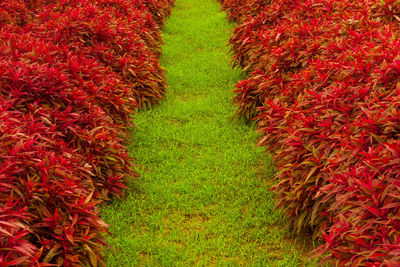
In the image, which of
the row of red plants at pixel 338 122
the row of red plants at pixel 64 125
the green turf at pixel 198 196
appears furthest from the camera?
the green turf at pixel 198 196

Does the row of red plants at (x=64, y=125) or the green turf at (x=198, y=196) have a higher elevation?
the row of red plants at (x=64, y=125)

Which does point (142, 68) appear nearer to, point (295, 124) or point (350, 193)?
point (295, 124)

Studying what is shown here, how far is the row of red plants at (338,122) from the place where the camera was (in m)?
2.41

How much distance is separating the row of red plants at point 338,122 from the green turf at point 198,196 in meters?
0.32

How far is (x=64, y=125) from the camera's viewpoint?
350 centimetres

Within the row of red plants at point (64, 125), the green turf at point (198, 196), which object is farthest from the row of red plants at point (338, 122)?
the row of red plants at point (64, 125)

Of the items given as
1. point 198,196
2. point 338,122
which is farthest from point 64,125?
point 338,122

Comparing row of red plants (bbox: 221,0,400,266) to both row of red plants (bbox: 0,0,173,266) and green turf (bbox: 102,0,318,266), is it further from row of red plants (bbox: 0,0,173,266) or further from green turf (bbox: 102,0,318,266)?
row of red plants (bbox: 0,0,173,266)

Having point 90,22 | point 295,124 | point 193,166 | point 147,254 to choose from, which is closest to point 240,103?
point 193,166

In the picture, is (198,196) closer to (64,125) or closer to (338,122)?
(64,125)

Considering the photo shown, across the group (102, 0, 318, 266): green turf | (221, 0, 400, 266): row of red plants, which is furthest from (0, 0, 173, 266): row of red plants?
(221, 0, 400, 266): row of red plants

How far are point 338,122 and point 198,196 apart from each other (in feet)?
4.93

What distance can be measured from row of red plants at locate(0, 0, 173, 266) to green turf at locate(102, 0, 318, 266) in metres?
0.28

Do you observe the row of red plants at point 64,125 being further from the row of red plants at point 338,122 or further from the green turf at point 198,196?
the row of red plants at point 338,122
